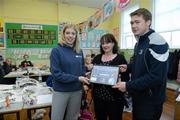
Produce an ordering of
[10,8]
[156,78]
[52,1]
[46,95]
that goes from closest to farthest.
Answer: [156,78], [46,95], [10,8], [52,1]

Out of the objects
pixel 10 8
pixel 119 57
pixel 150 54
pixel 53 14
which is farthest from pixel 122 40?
pixel 150 54

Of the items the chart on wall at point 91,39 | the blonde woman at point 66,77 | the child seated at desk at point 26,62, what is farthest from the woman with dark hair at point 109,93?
the chart on wall at point 91,39

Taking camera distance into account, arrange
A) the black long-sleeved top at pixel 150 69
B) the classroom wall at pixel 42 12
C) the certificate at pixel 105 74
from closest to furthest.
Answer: the black long-sleeved top at pixel 150 69, the certificate at pixel 105 74, the classroom wall at pixel 42 12

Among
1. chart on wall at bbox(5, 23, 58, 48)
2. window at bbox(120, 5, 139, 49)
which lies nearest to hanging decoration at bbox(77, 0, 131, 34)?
window at bbox(120, 5, 139, 49)

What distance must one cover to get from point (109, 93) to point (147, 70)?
675mm

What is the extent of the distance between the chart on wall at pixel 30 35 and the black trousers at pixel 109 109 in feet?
19.9

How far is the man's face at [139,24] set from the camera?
1425 millimetres

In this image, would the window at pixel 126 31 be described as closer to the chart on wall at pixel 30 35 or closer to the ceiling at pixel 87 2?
the ceiling at pixel 87 2

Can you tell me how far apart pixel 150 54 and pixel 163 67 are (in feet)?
0.46

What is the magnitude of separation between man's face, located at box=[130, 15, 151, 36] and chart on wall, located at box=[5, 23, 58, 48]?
6.63m

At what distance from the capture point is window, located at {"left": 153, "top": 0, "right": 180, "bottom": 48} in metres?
5.04

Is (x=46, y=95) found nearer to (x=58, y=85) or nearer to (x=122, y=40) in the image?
(x=58, y=85)

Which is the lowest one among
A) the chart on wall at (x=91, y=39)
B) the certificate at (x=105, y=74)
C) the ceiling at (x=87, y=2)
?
the certificate at (x=105, y=74)

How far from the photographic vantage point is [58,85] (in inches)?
Result: 75.2
